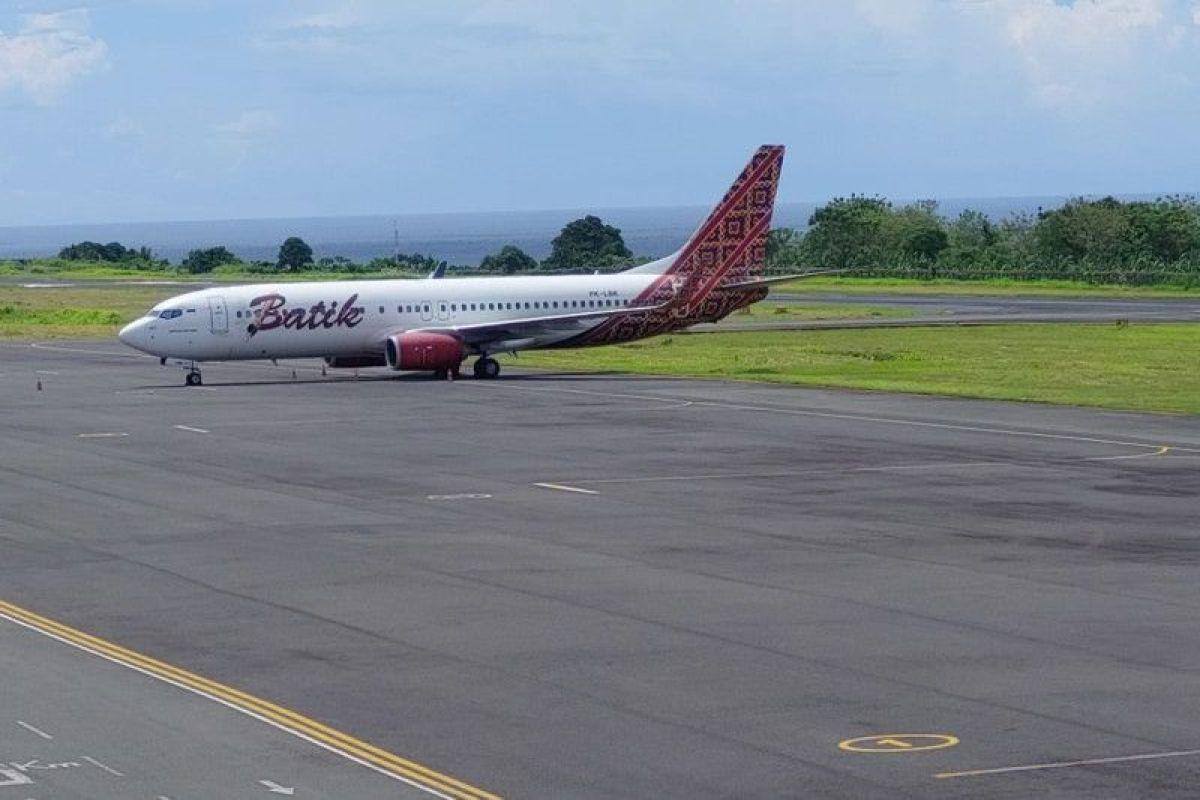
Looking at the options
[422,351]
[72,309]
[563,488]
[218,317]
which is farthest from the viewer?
[72,309]

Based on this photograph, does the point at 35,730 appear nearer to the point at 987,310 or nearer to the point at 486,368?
the point at 486,368

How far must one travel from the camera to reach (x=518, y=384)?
73.2 metres

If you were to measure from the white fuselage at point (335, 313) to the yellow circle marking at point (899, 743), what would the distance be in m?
53.8

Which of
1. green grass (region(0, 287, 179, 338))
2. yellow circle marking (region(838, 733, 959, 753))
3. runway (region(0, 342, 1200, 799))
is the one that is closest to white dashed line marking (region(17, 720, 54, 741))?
runway (region(0, 342, 1200, 799))

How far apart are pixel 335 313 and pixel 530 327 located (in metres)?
7.32

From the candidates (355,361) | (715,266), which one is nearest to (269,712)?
(355,361)

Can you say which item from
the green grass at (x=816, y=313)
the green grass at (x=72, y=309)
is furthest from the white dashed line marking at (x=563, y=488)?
the green grass at (x=72, y=309)

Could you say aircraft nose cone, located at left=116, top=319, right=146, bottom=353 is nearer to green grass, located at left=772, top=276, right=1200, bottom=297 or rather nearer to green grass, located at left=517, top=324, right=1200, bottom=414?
green grass, located at left=517, top=324, right=1200, bottom=414

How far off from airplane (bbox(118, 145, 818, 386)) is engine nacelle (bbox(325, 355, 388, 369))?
0.05m

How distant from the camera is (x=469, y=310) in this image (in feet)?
250

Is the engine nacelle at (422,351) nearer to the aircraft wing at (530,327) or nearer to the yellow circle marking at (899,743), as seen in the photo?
the aircraft wing at (530,327)

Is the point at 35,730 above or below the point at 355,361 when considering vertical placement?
below

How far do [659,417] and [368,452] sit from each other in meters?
11.2

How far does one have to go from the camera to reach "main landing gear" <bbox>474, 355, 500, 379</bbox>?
76.3 meters
